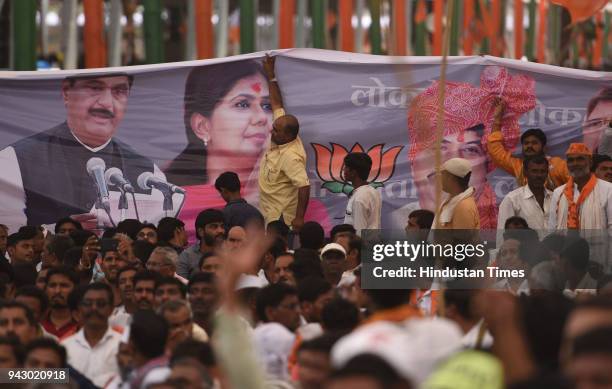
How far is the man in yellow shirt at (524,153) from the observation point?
13.0 metres

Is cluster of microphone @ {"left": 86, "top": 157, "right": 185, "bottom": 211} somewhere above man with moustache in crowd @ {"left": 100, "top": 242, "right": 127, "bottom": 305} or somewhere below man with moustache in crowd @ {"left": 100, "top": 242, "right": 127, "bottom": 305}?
above

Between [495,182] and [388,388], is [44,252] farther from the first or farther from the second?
[388,388]

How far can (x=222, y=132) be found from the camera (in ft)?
44.5

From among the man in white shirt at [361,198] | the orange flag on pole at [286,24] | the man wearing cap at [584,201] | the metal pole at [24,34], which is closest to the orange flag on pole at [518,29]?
the orange flag on pole at [286,24]

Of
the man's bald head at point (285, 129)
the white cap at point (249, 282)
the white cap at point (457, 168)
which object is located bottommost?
the white cap at point (249, 282)

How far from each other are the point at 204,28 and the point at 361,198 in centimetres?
1238

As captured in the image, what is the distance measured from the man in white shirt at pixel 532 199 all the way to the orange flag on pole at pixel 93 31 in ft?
36.3

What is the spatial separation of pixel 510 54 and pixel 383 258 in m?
35.2

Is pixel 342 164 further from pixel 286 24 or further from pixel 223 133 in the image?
pixel 286 24

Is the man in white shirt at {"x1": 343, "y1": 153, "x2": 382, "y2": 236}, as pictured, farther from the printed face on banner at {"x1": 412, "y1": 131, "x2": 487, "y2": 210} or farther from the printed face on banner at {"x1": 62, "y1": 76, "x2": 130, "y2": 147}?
the printed face on banner at {"x1": 62, "y1": 76, "x2": 130, "y2": 147}

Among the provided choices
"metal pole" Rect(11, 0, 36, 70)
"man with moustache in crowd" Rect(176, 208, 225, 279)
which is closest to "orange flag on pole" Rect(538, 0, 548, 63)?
"metal pole" Rect(11, 0, 36, 70)

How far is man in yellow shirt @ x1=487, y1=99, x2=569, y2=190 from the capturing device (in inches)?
513

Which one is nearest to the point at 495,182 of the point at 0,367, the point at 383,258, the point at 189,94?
the point at 189,94

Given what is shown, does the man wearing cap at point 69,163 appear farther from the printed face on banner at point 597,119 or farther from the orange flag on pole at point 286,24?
the orange flag on pole at point 286,24
